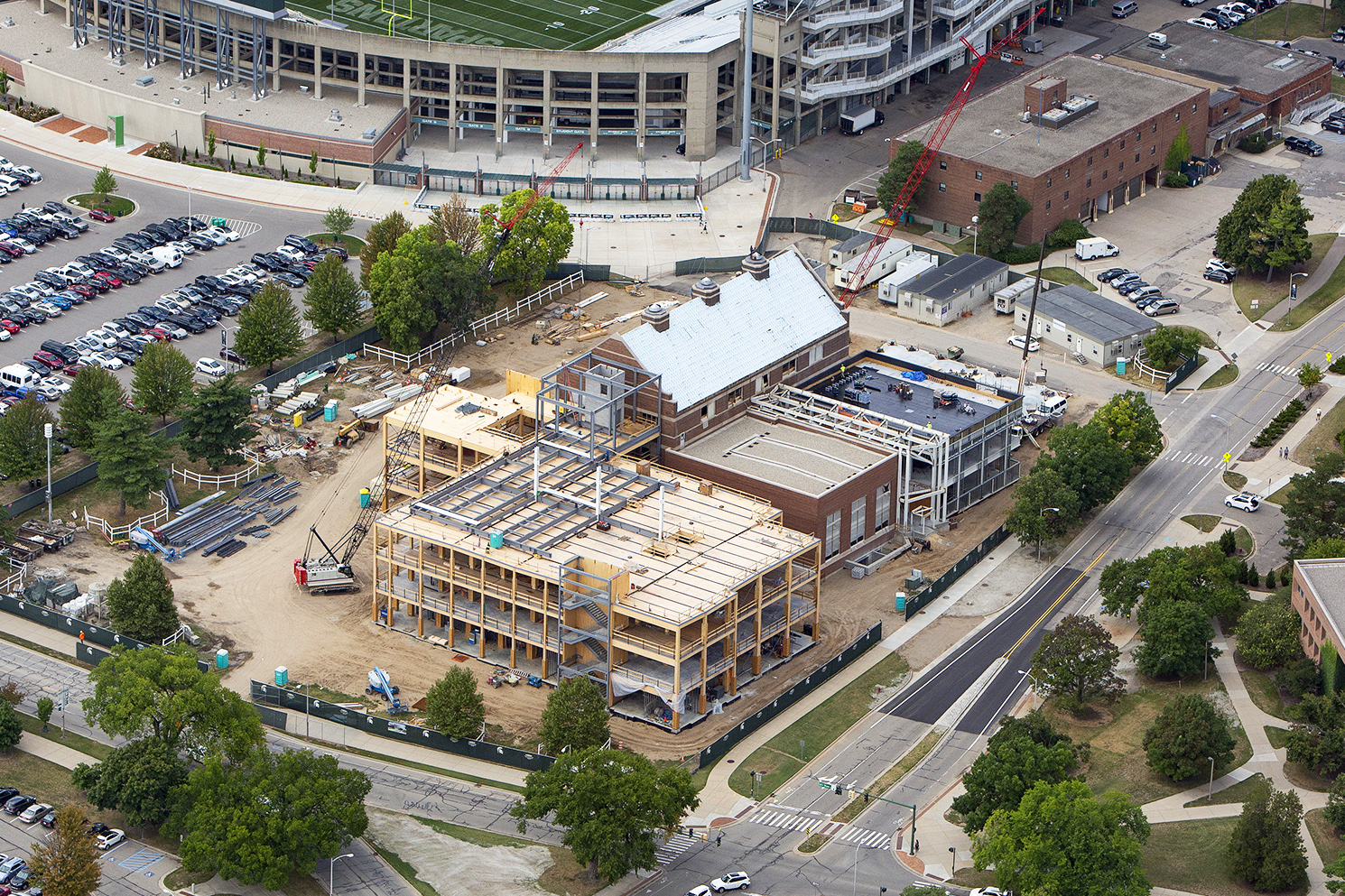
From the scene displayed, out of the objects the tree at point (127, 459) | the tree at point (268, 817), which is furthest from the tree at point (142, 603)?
the tree at point (268, 817)

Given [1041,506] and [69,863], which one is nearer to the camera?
[69,863]

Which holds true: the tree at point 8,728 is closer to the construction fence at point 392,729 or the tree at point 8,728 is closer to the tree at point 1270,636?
the construction fence at point 392,729

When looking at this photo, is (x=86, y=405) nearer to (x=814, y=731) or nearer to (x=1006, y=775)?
(x=814, y=731)

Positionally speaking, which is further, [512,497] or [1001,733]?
[512,497]

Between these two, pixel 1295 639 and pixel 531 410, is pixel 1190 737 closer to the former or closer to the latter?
pixel 1295 639

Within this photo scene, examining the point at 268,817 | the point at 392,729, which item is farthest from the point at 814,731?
the point at 268,817

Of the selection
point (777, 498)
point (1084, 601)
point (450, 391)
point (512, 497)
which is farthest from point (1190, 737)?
point (450, 391)
